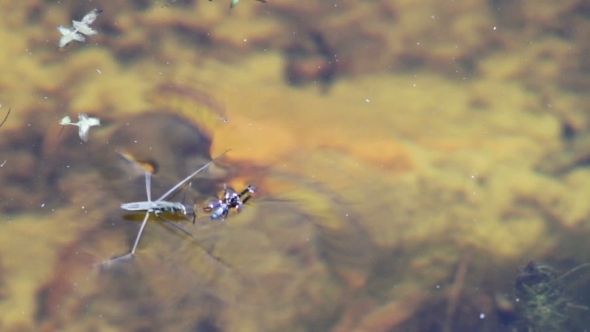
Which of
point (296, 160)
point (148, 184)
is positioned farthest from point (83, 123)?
point (296, 160)

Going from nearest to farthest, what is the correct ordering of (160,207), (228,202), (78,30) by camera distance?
(160,207) → (228,202) → (78,30)

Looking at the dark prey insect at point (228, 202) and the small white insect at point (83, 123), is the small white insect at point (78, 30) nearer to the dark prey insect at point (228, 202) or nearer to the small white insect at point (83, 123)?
the small white insect at point (83, 123)

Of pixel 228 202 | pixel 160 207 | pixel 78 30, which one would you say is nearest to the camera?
pixel 160 207

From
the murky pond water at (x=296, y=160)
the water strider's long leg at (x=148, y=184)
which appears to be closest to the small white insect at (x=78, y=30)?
the murky pond water at (x=296, y=160)

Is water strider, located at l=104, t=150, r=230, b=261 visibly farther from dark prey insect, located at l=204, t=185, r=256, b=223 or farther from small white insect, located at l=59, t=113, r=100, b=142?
small white insect, located at l=59, t=113, r=100, b=142

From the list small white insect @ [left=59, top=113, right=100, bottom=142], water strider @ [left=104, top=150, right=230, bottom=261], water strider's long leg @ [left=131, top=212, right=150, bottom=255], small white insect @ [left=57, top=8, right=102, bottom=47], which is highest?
small white insect @ [left=57, top=8, right=102, bottom=47]

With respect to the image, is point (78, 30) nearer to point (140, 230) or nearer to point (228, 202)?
point (140, 230)

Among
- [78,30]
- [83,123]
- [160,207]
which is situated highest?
[78,30]

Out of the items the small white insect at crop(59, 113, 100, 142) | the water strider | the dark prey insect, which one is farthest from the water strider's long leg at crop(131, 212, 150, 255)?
the small white insect at crop(59, 113, 100, 142)
